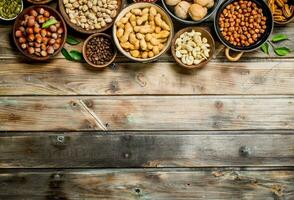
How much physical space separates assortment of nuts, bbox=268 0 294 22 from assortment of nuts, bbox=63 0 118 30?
29.9 inches

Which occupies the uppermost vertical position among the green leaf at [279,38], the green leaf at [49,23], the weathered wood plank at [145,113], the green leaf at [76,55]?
the green leaf at [49,23]

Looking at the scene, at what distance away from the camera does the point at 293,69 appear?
2.08 m

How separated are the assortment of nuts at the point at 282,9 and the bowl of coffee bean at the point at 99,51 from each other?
2.59 ft

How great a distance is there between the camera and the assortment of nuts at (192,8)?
1.94 metres

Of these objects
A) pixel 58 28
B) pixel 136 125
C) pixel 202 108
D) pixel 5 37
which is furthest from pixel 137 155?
pixel 5 37

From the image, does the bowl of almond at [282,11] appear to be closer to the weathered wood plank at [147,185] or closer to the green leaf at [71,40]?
the weathered wood plank at [147,185]

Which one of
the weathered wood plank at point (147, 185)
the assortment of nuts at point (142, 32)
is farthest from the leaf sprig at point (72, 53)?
the weathered wood plank at point (147, 185)

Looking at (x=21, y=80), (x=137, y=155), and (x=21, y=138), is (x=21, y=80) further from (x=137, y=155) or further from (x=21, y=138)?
(x=137, y=155)

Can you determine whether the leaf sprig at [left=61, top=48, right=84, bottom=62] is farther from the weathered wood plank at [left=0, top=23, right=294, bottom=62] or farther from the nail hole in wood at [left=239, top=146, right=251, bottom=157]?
the nail hole in wood at [left=239, top=146, right=251, bottom=157]

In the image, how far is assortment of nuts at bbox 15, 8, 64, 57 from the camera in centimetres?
192

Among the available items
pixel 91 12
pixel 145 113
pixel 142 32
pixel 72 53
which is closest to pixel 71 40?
pixel 72 53

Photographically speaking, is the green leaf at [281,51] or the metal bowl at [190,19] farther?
the green leaf at [281,51]

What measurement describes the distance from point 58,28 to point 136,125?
597mm

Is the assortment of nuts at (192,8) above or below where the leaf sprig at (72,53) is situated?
above
